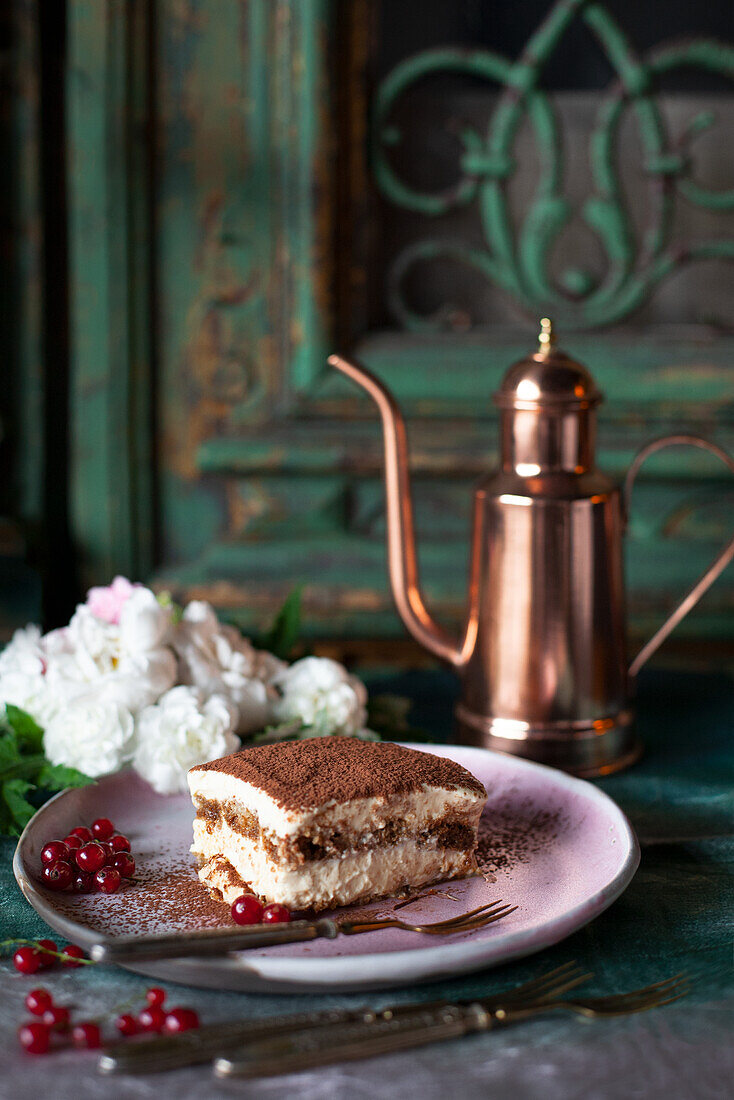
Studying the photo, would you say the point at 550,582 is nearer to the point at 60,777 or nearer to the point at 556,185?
the point at 60,777

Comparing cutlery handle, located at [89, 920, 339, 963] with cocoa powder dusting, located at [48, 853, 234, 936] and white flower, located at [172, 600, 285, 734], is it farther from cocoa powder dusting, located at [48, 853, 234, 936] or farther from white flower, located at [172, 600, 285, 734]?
white flower, located at [172, 600, 285, 734]

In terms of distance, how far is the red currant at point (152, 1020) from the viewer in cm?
52

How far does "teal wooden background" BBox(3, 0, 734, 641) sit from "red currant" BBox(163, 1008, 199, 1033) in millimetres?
726

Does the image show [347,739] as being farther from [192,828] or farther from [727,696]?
[727,696]

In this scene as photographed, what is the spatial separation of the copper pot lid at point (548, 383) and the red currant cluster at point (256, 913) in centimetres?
42

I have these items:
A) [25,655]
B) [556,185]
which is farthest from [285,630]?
[556,185]

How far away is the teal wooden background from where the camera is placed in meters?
1.18

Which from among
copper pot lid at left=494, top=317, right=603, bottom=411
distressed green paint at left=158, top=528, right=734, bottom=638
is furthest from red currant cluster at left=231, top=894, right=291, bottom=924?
distressed green paint at left=158, top=528, right=734, bottom=638

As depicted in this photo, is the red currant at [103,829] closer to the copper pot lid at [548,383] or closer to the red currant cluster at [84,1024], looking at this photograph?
the red currant cluster at [84,1024]

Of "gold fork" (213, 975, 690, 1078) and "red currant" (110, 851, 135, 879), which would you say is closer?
"gold fork" (213, 975, 690, 1078)

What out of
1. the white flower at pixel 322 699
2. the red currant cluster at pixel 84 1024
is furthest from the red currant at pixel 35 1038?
the white flower at pixel 322 699

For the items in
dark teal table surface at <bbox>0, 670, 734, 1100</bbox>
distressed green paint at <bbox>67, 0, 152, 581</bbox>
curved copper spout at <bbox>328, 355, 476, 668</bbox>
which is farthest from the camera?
distressed green paint at <bbox>67, 0, 152, 581</bbox>

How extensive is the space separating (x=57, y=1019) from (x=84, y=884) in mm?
134

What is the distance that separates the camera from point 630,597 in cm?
123
